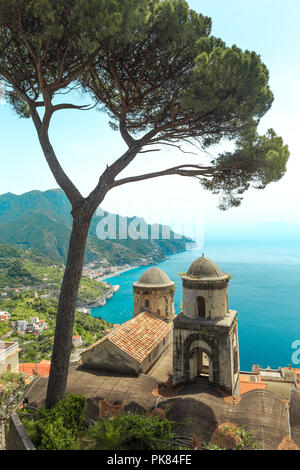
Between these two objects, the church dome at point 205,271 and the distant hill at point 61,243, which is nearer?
the church dome at point 205,271

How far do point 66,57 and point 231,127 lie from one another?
5553 mm

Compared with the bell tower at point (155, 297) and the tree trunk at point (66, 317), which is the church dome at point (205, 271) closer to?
the tree trunk at point (66, 317)

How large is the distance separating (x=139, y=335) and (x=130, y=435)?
330 inches

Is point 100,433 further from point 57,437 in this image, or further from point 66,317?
point 66,317

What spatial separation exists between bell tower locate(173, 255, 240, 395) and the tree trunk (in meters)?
5.15

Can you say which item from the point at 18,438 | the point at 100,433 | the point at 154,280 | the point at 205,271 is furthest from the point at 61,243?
the point at 100,433

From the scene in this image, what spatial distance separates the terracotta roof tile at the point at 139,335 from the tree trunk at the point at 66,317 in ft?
16.0

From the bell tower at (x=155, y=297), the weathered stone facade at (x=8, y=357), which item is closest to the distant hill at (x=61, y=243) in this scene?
the weathered stone facade at (x=8, y=357)

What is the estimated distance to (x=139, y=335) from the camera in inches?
540

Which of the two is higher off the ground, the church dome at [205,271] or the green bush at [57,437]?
the church dome at [205,271]

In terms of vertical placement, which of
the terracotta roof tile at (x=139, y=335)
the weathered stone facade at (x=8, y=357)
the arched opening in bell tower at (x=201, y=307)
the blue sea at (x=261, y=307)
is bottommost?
the blue sea at (x=261, y=307)

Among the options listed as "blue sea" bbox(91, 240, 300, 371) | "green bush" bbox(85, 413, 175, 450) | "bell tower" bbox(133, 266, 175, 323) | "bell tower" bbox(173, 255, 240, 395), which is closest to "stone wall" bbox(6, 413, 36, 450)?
"green bush" bbox(85, 413, 175, 450)

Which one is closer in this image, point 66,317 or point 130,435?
point 130,435

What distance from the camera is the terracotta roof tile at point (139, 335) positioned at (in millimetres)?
12109
